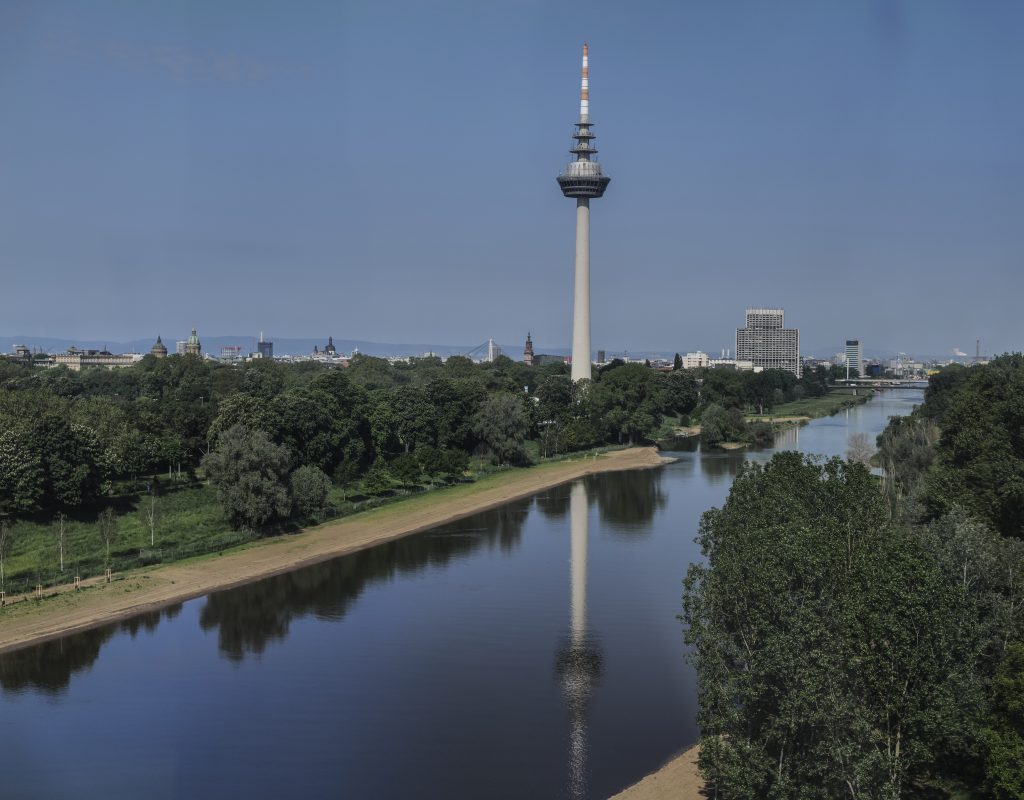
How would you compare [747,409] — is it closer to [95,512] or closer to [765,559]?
[95,512]

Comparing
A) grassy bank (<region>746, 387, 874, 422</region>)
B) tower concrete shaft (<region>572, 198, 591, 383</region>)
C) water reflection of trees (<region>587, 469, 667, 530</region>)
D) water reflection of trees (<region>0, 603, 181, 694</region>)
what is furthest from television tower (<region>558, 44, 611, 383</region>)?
water reflection of trees (<region>0, 603, 181, 694</region>)

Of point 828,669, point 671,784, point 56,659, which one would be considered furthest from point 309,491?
point 828,669

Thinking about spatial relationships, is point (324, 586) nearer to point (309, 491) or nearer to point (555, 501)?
point (309, 491)

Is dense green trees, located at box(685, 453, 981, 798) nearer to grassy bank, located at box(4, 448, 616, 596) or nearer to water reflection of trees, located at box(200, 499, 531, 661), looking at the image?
water reflection of trees, located at box(200, 499, 531, 661)

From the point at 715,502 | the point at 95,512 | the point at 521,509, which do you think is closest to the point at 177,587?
the point at 95,512

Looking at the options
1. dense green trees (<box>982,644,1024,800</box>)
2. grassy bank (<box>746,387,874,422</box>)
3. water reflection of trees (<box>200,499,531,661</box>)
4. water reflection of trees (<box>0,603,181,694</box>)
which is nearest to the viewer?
dense green trees (<box>982,644,1024,800</box>)

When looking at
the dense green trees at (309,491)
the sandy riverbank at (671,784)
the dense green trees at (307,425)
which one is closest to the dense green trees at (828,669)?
the sandy riverbank at (671,784)
